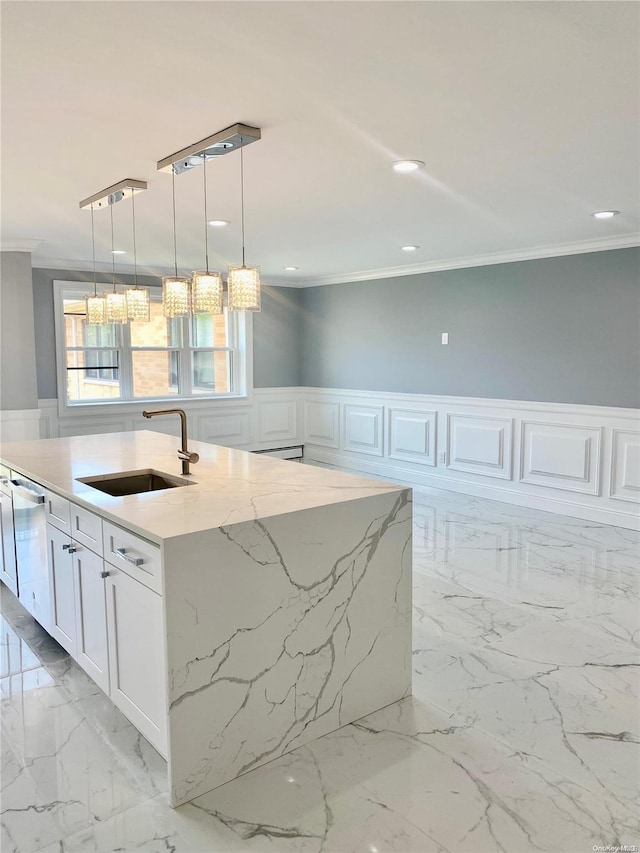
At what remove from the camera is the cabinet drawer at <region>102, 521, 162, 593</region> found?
6.52 ft

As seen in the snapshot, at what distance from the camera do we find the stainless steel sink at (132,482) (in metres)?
2.89

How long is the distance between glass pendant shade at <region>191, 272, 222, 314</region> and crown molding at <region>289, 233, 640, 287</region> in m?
3.42

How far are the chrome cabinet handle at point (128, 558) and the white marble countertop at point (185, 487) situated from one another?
0.10 metres

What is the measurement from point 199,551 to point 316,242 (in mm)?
3613

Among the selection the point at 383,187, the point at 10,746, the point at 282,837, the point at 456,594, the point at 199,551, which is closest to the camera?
the point at 282,837

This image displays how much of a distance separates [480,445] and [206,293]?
3820 millimetres

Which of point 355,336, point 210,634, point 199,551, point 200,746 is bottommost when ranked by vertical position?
point 200,746

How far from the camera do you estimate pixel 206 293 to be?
279 cm

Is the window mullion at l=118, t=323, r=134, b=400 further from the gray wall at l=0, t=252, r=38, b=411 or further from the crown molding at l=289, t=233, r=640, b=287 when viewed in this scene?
the crown molding at l=289, t=233, r=640, b=287

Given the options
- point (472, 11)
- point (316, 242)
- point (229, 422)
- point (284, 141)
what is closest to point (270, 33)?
point (472, 11)

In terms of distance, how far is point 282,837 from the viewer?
6.08 ft

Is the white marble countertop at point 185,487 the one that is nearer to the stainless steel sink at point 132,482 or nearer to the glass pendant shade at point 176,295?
the stainless steel sink at point 132,482

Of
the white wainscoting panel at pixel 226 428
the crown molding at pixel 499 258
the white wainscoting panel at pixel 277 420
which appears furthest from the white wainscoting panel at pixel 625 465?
the white wainscoting panel at pixel 226 428

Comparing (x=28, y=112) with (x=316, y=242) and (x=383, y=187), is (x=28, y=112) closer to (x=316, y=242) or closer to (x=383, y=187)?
(x=383, y=187)
